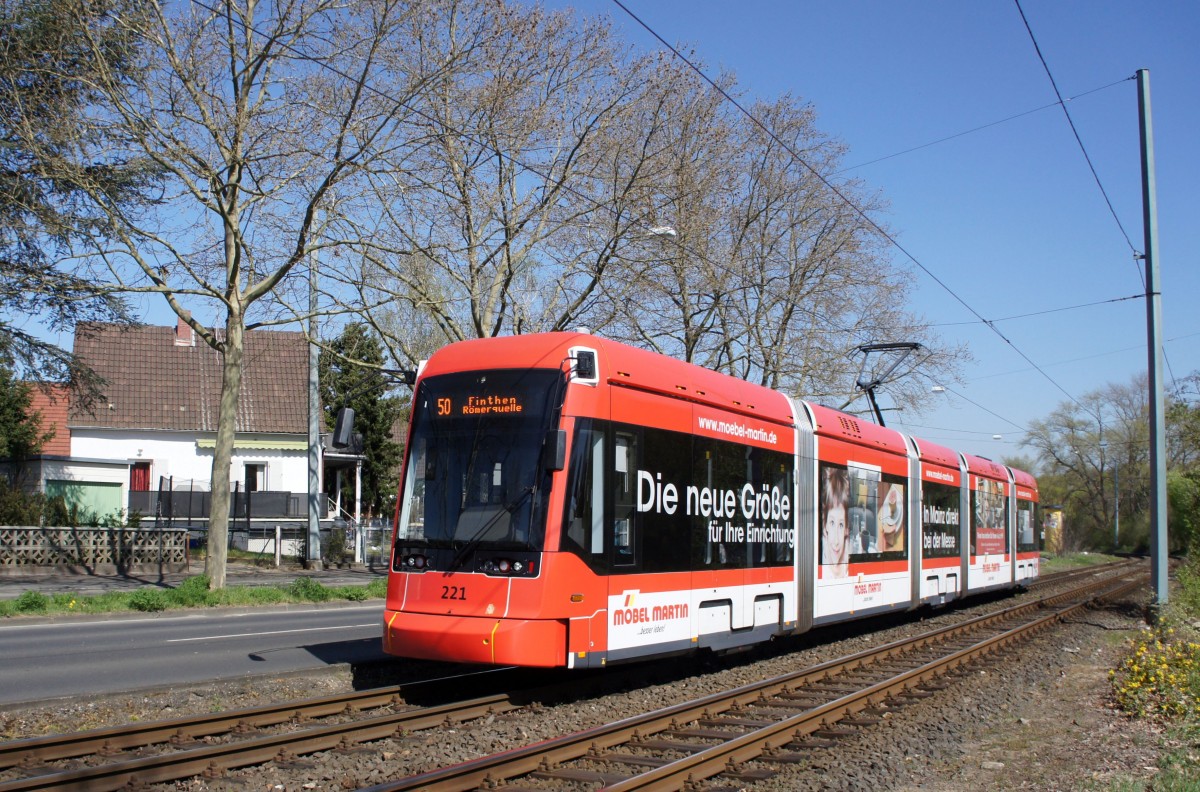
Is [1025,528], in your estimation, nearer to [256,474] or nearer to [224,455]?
[224,455]

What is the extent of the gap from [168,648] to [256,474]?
30.0 m

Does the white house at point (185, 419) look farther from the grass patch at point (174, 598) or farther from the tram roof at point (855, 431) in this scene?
the tram roof at point (855, 431)

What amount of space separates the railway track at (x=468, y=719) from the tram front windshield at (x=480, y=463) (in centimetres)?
161

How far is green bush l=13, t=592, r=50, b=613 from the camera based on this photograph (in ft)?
58.9

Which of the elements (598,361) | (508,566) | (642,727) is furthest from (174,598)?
(642,727)

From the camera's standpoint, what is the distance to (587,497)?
9883 mm

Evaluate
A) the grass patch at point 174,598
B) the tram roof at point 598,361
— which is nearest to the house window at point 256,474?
the grass patch at point 174,598

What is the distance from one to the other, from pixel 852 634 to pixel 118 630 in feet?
39.3

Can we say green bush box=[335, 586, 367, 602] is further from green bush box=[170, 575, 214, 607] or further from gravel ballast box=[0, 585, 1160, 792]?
gravel ballast box=[0, 585, 1160, 792]

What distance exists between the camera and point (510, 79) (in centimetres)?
2133

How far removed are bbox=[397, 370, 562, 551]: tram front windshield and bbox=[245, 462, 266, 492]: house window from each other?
34289mm

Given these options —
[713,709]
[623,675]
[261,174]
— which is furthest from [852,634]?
[261,174]

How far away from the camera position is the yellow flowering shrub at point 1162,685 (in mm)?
10273

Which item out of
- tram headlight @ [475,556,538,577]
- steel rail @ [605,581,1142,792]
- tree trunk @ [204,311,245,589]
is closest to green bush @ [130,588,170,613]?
tree trunk @ [204,311,245,589]
